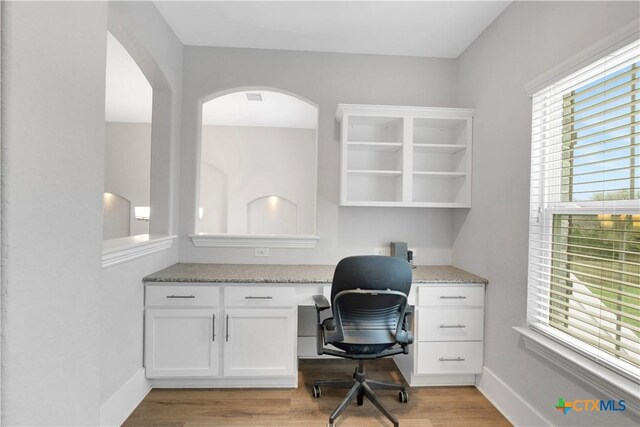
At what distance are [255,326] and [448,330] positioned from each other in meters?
1.35

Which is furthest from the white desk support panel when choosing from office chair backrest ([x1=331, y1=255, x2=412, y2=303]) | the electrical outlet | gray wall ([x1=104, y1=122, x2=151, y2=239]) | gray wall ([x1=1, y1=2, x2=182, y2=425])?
gray wall ([x1=104, y1=122, x2=151, y2=239])

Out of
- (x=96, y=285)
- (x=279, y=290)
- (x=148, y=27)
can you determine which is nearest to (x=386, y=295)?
(x=279, y=290)

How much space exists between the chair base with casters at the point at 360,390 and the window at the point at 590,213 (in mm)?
960

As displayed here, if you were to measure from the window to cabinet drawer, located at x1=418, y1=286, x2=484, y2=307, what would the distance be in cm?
43

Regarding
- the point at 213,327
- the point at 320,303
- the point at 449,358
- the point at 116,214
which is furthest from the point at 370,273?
the point at 116,214

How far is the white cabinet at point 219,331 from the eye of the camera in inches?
85.4

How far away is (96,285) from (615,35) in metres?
2.08

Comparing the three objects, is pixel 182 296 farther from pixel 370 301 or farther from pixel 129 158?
pixel 129 158

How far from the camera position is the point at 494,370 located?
2.20 metres

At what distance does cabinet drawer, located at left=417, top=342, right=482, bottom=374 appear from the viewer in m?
2.27

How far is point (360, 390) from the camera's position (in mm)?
2078

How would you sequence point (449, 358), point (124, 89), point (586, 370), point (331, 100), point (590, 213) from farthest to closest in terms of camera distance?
point (124, 89) → point (331, 100) → point (449, 358) → point (590, 213) → point (586, 370)

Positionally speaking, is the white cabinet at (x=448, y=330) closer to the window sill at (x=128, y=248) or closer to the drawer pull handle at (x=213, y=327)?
the drawer pull handle at (x=213, y=327)

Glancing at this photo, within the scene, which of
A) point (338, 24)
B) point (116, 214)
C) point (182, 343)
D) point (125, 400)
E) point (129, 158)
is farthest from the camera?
point (116, 214)
